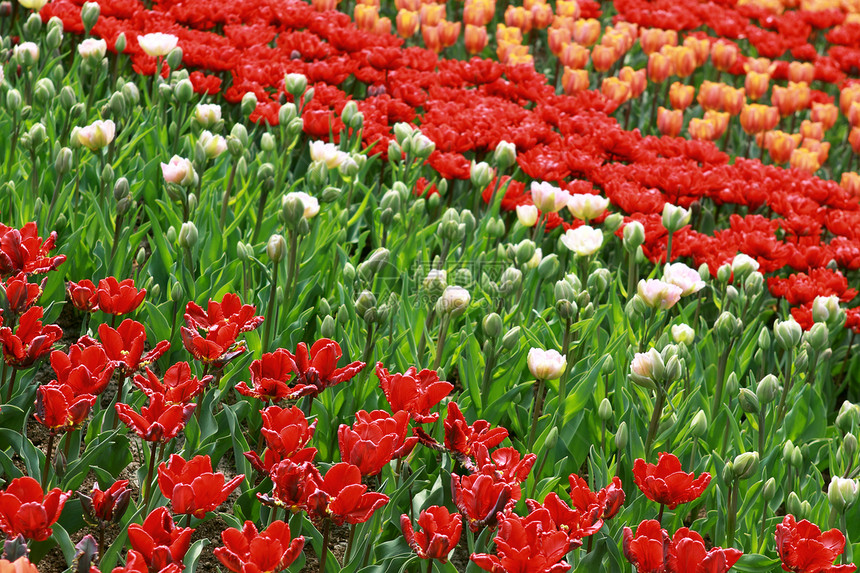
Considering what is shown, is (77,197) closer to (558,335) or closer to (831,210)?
(558,335)

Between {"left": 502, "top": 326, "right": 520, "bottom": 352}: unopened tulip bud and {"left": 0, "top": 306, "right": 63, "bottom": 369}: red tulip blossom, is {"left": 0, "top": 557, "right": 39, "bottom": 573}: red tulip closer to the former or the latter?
{"left": 0, "top": 306, "right": 63, "bottom": 369}: red tulip blossom

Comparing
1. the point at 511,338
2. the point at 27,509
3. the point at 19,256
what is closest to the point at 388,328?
the point at 511,338

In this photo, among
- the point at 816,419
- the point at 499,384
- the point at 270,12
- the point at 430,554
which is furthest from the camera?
Answer: the point at 270,12

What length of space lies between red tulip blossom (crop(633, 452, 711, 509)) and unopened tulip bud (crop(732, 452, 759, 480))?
0.21 m

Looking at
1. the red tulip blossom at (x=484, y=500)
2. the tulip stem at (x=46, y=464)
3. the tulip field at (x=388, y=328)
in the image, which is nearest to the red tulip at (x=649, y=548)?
the tulip field at (x=388, y=328)

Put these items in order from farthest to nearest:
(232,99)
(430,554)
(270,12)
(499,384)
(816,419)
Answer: (270,12), (232,99), (816,419), (499,384), (430,554)

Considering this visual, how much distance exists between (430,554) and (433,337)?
3.84 feet

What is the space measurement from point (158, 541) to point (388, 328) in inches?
52.9

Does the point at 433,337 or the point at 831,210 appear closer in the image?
the point at 433,337

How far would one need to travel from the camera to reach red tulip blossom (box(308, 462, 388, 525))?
59.1 inches

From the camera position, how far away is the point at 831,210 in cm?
404

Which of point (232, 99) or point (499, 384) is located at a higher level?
point (232, 99)

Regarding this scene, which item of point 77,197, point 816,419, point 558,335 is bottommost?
point 816,419

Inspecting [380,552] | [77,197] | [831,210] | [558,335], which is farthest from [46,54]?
[831,210]
